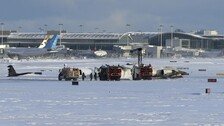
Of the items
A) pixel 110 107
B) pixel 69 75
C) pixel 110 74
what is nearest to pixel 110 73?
pixel 110 74

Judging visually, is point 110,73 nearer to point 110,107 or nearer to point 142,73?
point 142,73

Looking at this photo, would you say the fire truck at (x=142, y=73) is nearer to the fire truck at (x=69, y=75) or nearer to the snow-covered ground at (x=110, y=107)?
the fire truck at (x=69, y=75)

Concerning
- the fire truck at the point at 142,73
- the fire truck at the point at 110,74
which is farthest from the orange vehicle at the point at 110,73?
the fire truck at the point at 142,73

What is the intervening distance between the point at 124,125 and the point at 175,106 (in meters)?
6.30

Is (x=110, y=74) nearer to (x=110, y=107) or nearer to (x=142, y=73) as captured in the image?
(x=142, y=73)

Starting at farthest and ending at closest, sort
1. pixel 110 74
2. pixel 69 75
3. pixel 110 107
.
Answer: pixel 69 75 < pixel 110 74 < pixel 110 107

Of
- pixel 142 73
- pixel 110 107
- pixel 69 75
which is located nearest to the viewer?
pixel 110 107

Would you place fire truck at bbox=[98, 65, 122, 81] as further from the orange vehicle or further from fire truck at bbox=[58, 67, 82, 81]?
fire truck at bbox=[58, 67, 82, 81]

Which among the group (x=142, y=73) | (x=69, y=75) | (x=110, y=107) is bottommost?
(x=110, y=107)

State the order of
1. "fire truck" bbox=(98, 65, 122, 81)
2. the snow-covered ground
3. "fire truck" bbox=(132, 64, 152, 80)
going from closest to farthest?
the snow-covered ground < "fire truck" bbox=(98, 65, 122, 81) < "fire truck" bbox=(132, 64, 152, 80)

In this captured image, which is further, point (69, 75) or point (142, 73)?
point (142, 73)

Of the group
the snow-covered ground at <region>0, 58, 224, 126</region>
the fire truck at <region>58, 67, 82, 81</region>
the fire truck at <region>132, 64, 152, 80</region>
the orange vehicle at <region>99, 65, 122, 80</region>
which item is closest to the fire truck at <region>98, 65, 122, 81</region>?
the orange vehicle at <region>99, 65, 122, 80</region>

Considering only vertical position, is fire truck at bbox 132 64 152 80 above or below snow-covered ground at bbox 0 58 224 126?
above

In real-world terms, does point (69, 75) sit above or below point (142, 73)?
below
